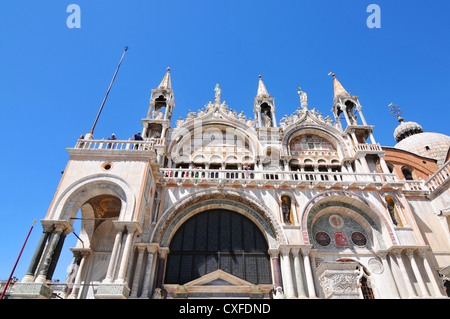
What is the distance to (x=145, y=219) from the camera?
47.6 feet

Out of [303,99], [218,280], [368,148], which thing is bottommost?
[218,280]

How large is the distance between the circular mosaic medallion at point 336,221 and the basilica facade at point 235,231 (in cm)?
12

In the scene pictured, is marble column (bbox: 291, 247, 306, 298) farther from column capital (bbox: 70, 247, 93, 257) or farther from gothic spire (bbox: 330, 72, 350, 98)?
gothic spire (bbox: 330, 72, 350, 98)

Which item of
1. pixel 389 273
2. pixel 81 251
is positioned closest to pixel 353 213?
pixel 389 273

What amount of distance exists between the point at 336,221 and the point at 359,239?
58.6 inches

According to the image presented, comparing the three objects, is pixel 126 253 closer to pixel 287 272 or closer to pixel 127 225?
pixel 127 225

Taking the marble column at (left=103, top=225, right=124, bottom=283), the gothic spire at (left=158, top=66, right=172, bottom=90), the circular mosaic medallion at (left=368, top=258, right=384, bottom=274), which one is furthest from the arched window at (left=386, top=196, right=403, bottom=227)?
the gothic spire at (left=158, top=66, right=172, bottom=90)

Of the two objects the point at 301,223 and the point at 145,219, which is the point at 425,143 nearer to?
the point at 301,223

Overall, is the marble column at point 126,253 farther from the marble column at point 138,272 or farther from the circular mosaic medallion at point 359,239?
the circular mosaic medallion at point 359,239

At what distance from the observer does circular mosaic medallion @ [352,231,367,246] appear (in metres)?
15.6

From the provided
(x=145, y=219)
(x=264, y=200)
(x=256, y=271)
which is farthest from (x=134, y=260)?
(x=264, y=200)

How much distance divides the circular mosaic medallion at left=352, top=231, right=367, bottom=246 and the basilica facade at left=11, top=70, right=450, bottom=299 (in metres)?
0.06

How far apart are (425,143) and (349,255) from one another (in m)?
32.2

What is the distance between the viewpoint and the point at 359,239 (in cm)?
1576
